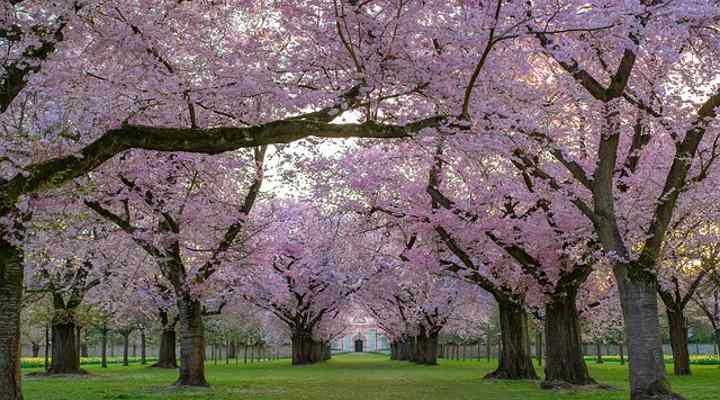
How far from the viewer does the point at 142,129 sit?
969cm

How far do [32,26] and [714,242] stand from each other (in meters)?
23.2

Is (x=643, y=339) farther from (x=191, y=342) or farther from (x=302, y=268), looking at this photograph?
(x=302, y=268)

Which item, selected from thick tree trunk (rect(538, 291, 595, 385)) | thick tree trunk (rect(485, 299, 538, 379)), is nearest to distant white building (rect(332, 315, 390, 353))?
thick tree trunk (rect(485, 299, 538, 379))

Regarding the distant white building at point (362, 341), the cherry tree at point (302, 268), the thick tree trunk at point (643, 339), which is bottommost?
the distant white building at point (362, 341)

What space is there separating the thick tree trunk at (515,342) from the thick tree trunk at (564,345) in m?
3.79

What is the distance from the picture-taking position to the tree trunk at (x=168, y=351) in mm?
43438

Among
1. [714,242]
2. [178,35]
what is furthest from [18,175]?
[714,242]

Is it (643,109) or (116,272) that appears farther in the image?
(116,272)

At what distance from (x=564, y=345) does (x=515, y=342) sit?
4.75 m

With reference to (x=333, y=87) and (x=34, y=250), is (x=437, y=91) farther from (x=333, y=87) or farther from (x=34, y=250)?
(x=34, y=250)

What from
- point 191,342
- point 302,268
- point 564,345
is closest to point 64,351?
point 191,342

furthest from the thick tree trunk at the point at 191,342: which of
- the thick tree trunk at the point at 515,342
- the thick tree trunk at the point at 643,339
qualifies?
Answer: the thick tree trunk at the point at 643,339

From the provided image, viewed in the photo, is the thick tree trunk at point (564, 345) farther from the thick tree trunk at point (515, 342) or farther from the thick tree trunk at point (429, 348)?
the thick tree trunk at point (429, 348)

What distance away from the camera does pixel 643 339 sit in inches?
539
